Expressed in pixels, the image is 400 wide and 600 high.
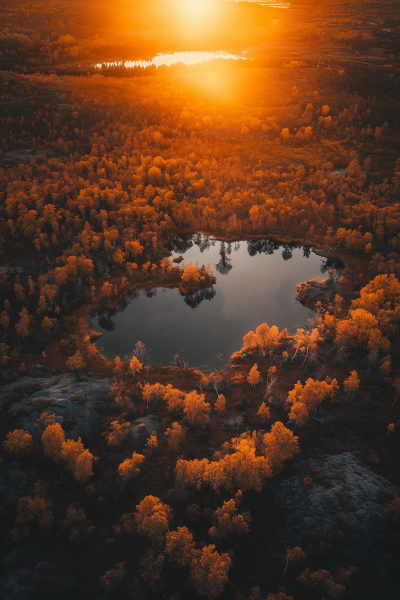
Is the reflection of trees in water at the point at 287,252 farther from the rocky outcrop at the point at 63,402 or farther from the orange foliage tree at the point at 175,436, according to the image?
the orange foliage tree at the point at 175,436

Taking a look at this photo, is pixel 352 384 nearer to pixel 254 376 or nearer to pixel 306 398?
pixel 306 398

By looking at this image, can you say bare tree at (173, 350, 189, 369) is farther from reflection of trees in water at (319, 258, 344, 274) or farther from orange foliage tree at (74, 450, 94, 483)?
reflection of trees in water at (319, 258, 344, 274)

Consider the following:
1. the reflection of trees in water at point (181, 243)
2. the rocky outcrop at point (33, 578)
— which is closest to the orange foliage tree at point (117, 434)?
the rocky outcrop at point (33, 578)

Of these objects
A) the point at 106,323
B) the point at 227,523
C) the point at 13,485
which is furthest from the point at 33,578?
the point at 106,323

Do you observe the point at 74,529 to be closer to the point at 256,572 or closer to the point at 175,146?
the point at 256,572

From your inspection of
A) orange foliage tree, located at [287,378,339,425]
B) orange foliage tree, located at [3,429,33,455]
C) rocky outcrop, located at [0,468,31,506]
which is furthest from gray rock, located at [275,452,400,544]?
A: orange foliage tree, located at [3,429,33,455]

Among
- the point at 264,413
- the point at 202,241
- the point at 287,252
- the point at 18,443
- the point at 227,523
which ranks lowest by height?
the point at 227,523
